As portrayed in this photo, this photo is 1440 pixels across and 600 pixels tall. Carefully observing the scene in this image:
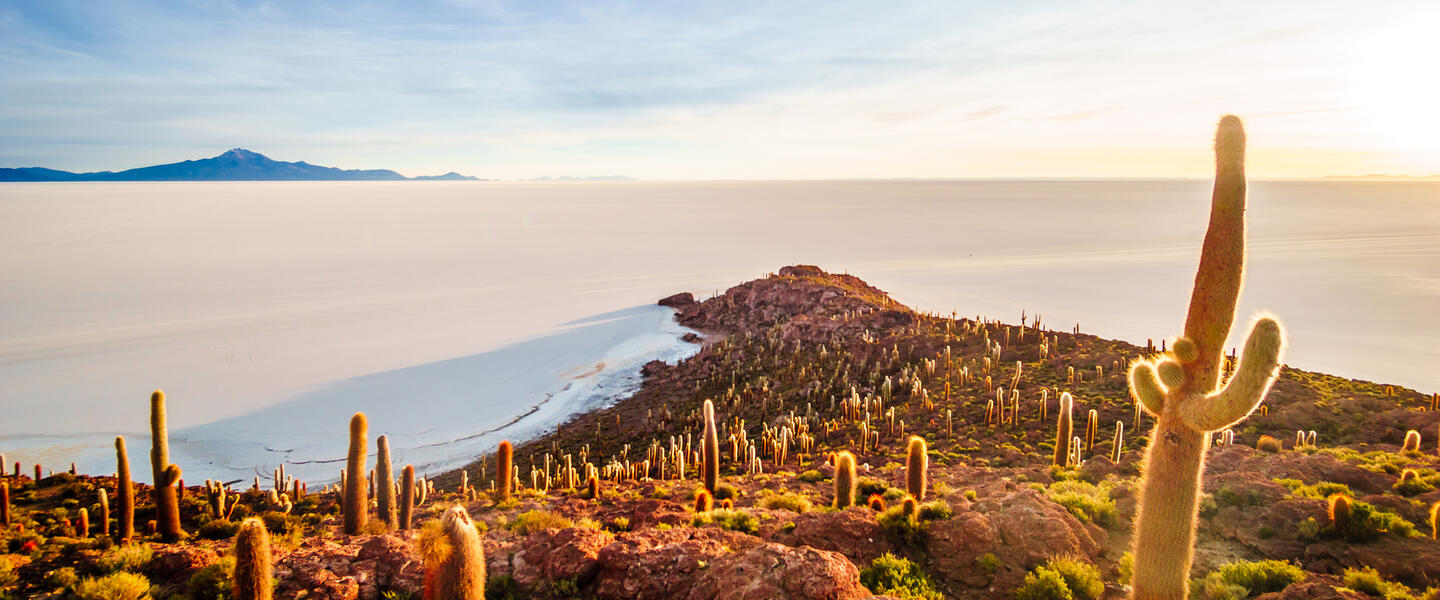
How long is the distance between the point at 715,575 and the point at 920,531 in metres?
2.94

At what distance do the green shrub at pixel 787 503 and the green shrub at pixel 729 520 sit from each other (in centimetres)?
129

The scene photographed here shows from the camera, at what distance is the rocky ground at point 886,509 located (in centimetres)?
714

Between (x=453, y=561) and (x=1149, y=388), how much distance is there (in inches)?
256

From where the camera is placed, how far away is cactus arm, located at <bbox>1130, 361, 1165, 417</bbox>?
5.97 metres

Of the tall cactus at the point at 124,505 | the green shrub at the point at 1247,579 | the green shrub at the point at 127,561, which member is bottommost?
the tall cactus at the point at 124,505

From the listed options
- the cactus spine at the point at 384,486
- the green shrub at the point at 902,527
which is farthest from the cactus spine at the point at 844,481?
the cactus spine at the point at 384,486

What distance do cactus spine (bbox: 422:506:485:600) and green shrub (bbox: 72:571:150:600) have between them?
3464 mm

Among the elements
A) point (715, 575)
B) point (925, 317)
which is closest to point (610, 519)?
point (715, 575)

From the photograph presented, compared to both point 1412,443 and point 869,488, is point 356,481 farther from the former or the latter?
point 1412,443

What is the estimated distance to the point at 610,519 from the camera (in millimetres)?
10039

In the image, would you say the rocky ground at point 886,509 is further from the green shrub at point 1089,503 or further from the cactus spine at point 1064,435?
the cactus spine at point 1064,435

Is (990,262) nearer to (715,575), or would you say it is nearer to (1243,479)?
(1243,479)

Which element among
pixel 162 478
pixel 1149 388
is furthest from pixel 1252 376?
pixel 162 478

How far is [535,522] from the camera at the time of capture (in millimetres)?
9812
